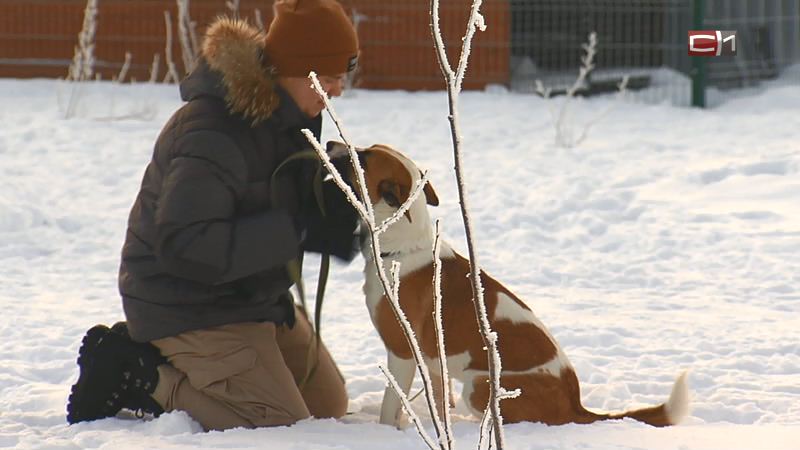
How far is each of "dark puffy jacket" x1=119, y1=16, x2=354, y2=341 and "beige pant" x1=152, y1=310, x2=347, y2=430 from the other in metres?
0.05

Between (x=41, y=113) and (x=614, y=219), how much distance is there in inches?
208

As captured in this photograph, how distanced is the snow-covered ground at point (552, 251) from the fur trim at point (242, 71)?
3.16ft

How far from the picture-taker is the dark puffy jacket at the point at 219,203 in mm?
3861

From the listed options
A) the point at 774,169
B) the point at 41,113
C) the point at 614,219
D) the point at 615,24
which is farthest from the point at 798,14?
the point at 41,113

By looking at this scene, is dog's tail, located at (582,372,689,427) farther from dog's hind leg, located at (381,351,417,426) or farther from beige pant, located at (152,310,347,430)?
beige pant, located at (152,310,347,430)

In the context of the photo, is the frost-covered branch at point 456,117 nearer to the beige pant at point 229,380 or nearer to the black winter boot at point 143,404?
the beige pant at point 229,380

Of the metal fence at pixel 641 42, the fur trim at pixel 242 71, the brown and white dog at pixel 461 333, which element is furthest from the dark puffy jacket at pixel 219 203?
the metal fence at pixel 641 42

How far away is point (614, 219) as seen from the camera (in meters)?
7.61

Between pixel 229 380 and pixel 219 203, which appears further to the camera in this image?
pixel 229 380

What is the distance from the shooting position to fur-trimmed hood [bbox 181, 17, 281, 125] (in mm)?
3924

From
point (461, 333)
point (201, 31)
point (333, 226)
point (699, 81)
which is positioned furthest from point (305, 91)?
point (201, 31)

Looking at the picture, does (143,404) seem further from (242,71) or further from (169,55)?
(169,55)

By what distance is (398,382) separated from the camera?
404 cm

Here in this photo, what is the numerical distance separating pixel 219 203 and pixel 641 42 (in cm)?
902
